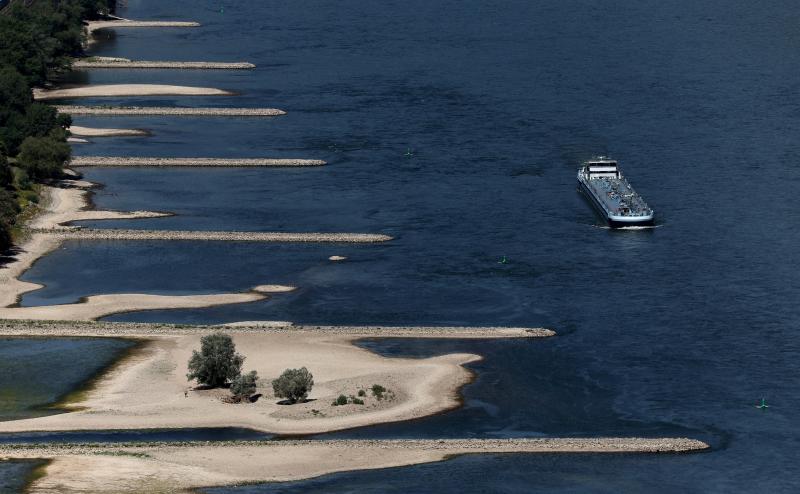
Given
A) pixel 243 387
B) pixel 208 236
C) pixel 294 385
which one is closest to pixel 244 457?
pixel 294 385

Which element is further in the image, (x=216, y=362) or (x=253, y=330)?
(x=253, y=330)

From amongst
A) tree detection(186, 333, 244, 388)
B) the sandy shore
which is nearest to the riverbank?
tree detection(186, 333, 244, 388)

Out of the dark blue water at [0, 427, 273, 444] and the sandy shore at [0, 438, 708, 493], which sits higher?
the dark blue water at [0, 427, 273, 444]

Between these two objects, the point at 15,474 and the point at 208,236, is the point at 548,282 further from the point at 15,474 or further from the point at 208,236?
the point at 15,474

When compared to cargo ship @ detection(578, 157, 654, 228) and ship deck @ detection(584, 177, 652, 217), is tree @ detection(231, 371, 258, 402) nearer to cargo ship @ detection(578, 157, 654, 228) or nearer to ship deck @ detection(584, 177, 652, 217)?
cargo ship @ detection(578, 157, 654, 228)

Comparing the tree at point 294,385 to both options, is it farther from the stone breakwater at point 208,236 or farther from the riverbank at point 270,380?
the stone breakwater at point 208,236

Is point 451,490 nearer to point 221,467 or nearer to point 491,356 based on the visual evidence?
point 221,467

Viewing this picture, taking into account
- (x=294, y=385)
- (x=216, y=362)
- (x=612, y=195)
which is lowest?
(x=294, y=385)

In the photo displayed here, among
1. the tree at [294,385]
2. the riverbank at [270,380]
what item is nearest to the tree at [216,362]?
the riverbank at [270,380]
